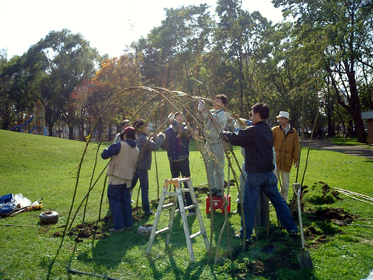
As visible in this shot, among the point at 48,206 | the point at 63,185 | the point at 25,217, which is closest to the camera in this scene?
the point at 25,217

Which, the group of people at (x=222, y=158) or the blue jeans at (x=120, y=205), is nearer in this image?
the group of people at (x=222, y=158)

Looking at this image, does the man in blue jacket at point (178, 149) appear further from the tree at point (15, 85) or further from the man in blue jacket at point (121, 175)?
the tree at point (15, 85)

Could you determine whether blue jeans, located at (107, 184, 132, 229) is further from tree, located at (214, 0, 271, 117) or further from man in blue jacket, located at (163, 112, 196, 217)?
tree, located at (214, 0, 271, 117)

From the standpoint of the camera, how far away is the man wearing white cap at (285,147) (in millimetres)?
6625

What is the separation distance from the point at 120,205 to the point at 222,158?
7.49ft

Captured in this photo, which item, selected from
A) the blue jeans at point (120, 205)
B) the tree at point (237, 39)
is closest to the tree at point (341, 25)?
the tree at point (237, 39)

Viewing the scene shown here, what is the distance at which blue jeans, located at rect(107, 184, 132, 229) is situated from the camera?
536 centimetres

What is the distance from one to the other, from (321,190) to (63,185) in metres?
7.92

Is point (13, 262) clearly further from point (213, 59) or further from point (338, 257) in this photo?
point (213, 59)

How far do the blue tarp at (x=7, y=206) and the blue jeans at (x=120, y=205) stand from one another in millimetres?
2597

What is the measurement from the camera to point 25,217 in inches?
245

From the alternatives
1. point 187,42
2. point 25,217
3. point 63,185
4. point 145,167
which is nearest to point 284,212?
point 145,167

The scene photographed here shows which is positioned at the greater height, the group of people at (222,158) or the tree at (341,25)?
the tree at (341,25)

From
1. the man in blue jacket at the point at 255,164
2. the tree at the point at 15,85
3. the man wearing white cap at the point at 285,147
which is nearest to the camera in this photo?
the man in blue jacket at the point at 255,164
